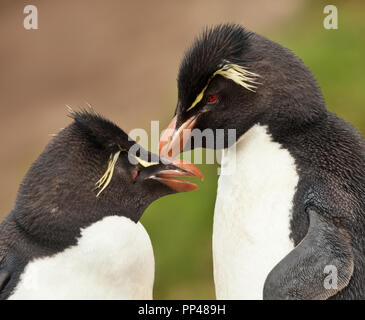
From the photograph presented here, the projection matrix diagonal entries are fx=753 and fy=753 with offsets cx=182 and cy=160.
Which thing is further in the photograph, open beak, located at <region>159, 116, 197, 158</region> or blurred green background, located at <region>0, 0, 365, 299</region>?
blurred green background, located at <region>0, 0, 365, 299</region>

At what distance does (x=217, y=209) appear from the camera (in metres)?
2.39

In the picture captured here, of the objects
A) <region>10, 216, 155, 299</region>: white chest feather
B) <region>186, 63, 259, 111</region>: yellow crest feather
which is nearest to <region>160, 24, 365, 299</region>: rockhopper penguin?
<region>186, 63, 259, 111</region>: yellow crest feather

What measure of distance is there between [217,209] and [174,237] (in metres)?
2.34

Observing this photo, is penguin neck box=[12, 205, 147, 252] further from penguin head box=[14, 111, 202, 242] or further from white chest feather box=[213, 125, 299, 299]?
white chest feather box=[213, 125, 299, 299]

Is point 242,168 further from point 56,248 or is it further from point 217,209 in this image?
point 56,248

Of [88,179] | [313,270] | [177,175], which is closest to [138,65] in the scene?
[177,175]

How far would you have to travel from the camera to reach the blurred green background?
487 cm

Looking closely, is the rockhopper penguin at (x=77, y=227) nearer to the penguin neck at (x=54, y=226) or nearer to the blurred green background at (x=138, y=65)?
the penguin neck at (x=54, y=226)

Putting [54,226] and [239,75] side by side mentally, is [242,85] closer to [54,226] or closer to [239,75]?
[239,75]

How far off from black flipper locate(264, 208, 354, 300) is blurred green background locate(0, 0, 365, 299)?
262 centimetres


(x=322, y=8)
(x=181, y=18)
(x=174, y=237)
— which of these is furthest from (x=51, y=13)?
(x=174, y=237)

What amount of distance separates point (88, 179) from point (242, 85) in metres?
0.54

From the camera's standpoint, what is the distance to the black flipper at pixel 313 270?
2.01 meters
